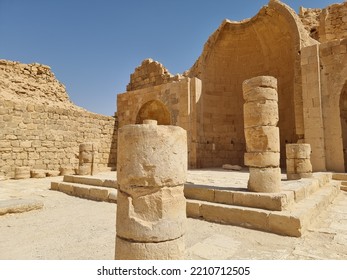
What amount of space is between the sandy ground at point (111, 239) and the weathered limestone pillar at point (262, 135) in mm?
1199

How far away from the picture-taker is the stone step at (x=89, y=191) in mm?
6652

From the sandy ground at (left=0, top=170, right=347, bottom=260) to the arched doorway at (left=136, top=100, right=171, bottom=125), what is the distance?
9420 mm

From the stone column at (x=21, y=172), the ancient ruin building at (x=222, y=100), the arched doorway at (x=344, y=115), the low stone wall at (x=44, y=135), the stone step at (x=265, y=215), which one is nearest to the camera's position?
the stone step at (x=265, y=215)

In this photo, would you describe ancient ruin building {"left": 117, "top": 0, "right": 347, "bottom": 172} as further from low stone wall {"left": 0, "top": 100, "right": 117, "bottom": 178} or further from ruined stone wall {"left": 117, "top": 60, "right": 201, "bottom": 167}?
low stone wall {"left": 0, "top": 100, "right": 117, "bottom": 178}

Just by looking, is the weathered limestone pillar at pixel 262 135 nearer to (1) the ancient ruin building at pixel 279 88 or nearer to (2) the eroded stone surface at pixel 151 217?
(2) the eroded stone surface at pixel 151 217

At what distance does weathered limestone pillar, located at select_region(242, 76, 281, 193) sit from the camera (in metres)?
5.07

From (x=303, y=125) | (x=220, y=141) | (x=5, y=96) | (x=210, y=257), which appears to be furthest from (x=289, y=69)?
(x=5, y=96)

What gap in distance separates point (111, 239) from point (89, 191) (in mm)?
3719

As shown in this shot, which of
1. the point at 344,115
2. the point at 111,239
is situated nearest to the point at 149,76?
the point at 344,115

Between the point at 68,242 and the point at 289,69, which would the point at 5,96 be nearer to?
the point at 68,242

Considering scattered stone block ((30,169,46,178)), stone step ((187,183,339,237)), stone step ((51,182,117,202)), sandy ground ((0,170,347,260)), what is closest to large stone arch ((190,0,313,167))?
stone step ((51,182,117,202))

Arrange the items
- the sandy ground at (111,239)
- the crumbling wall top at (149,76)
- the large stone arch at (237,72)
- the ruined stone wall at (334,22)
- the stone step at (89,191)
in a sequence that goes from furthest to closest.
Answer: the crumbling wall top at (149,76), the ruined stone wall at (334,22), the large stone arch at (237,72), the stone step at (89,191), the sandy ground at (111,239)

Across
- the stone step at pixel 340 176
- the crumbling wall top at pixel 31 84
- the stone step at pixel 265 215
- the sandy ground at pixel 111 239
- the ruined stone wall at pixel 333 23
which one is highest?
the ruined stone wall at pixel 333 23

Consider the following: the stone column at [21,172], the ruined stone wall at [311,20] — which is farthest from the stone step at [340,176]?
the stone column at [21,172]
